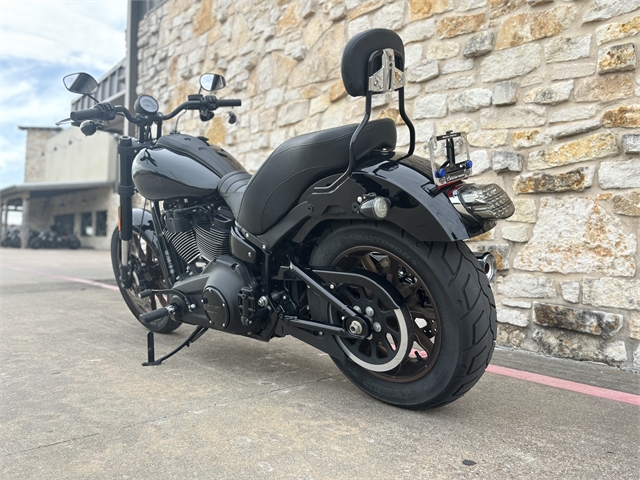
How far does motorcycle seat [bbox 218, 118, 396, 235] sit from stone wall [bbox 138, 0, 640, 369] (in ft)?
5.01

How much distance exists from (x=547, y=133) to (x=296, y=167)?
6.28 ft

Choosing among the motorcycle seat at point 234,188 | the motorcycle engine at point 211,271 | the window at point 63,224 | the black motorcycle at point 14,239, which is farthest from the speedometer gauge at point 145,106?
the window at point 63,224

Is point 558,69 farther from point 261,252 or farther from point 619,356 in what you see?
point 261,252

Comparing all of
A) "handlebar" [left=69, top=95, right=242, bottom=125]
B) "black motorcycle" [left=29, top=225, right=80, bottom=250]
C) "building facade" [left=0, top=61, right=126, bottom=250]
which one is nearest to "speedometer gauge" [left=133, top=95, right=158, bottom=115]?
"handlebar" [left=69, top=95, right=242, bottom=125]

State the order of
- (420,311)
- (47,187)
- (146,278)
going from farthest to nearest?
1. (47,187)
2. (146,278)
3. (420,311)

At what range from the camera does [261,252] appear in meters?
2.56

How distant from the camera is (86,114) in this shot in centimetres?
320

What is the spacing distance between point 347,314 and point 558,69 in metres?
2.29

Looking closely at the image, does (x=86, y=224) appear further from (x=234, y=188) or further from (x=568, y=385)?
(x=568, y=385)

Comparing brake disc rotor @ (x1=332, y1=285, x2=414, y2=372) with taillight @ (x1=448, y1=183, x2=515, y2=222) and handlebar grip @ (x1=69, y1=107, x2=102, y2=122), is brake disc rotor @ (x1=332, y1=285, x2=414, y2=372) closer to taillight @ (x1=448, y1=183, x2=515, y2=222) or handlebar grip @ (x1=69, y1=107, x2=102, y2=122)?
taillight @ (x1=448, y1=183, x2=515, y2=222)

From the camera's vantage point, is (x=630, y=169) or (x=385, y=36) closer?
(x=385, y=36)

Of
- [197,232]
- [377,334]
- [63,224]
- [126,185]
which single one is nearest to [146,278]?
[126,185]

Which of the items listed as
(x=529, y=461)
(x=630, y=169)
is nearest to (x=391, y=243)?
(x=529, y=461)

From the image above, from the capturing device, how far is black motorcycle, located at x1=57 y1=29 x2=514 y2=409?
1983 mm
